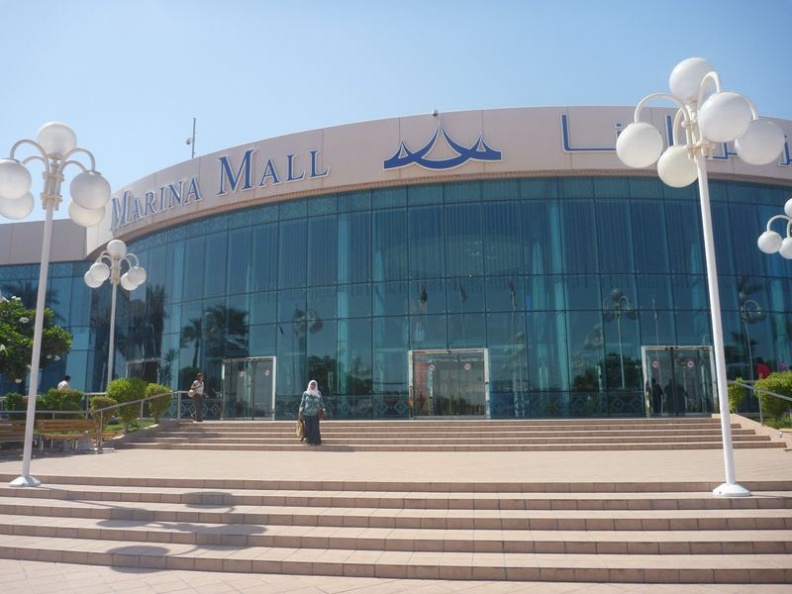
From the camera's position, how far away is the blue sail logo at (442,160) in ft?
65.4

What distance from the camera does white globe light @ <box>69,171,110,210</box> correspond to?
959 cm

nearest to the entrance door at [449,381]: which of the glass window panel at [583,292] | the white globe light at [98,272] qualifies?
the glass window panel at [583,292]

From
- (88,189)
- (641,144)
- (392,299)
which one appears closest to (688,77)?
(641,144)

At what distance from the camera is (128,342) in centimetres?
2631

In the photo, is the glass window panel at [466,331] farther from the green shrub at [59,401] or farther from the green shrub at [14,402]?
the green shrub at [14,402]

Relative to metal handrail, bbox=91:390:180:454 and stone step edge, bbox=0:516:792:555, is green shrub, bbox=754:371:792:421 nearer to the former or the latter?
stone step edge, bbox=0:516:792:555

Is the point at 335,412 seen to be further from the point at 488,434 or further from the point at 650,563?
the point at 650,563

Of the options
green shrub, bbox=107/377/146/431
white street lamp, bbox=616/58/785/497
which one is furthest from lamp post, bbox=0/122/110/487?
white street lamp, bbox=616/58/785/497

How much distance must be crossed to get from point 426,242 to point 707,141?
12.7 m

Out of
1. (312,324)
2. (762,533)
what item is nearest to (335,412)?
(312,324)

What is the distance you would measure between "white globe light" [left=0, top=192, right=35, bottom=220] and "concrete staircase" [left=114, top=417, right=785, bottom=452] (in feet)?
26.3

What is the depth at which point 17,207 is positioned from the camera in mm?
9742

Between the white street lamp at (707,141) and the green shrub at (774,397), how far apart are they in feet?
26.2

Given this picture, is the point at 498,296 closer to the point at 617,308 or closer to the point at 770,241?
the point at 617,308
